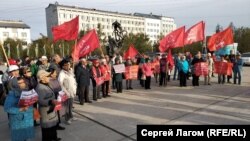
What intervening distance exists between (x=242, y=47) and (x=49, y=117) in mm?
56858

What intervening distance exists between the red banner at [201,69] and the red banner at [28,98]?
9.53 meters

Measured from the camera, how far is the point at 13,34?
112m

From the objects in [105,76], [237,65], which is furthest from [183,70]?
[105,76]

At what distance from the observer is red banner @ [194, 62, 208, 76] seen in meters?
14.2

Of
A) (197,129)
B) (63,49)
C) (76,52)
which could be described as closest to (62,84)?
(76,52)

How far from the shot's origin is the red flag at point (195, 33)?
45.5 ft

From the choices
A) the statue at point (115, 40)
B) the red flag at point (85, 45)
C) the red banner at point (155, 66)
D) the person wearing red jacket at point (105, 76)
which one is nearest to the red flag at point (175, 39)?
the red banner at point (155, 66)

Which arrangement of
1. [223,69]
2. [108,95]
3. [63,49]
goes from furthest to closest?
[63,49] < [223,69] < [108,95]

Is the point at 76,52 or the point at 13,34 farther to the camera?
the point at 13,34

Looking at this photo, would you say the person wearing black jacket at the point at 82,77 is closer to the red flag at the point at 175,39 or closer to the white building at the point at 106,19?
the red flag at the point at 175,39

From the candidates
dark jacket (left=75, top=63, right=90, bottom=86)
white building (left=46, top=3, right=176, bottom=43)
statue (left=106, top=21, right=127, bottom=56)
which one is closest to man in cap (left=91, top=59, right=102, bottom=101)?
dark jacket (left=75, top=63, right=90, bottom=86)

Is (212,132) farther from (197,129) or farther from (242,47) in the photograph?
(242,47)

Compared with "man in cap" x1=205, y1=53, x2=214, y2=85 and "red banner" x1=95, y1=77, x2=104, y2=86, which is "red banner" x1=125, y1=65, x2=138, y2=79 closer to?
"red banner" x1=95, y1=77, x2=104, y2=86

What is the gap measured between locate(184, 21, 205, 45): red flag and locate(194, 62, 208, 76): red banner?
119 cm
